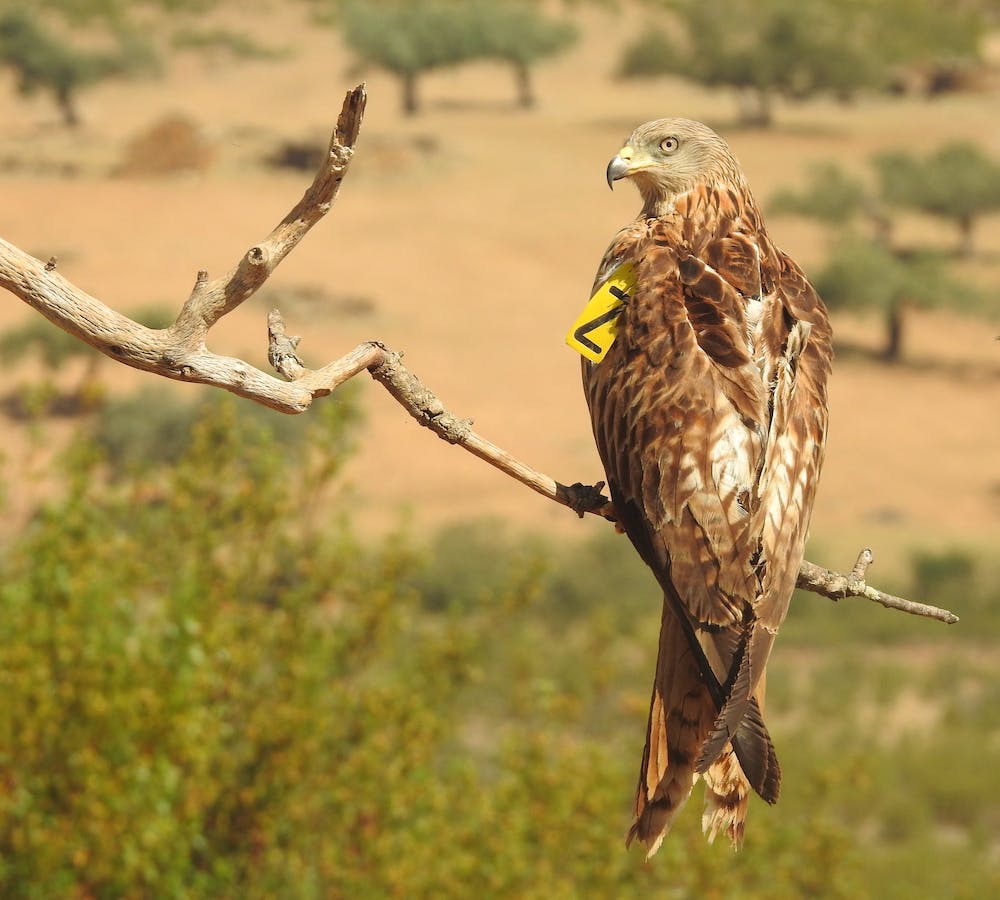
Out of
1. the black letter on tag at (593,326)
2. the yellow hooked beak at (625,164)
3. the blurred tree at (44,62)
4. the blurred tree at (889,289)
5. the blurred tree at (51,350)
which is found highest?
the blurred tree at (44,62)

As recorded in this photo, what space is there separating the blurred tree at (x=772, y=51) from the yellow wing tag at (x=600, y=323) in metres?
45.4

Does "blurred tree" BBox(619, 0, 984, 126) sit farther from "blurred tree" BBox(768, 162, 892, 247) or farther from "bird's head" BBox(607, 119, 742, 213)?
"bird's head" BBox(607, 119, 742, 213)

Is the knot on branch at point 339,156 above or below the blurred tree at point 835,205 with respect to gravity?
below

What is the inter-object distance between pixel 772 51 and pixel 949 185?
40.7 feet

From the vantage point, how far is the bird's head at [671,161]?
5633mm

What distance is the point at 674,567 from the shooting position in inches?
163

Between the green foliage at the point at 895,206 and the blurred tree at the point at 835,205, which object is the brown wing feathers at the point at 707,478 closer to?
the green foliage at the point at 895,206

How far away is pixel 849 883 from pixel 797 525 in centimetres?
530

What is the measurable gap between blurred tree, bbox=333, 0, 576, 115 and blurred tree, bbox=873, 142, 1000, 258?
14.9m

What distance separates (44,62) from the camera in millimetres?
45906

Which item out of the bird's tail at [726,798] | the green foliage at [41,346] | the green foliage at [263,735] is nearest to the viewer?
the bird's tail at [726,798]

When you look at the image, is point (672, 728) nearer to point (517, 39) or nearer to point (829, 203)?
point (829, 203)

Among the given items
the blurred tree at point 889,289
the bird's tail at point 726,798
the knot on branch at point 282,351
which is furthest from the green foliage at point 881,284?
the knot on branch at point 282,351

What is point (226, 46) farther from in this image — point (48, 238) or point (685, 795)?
point (685, 795)
